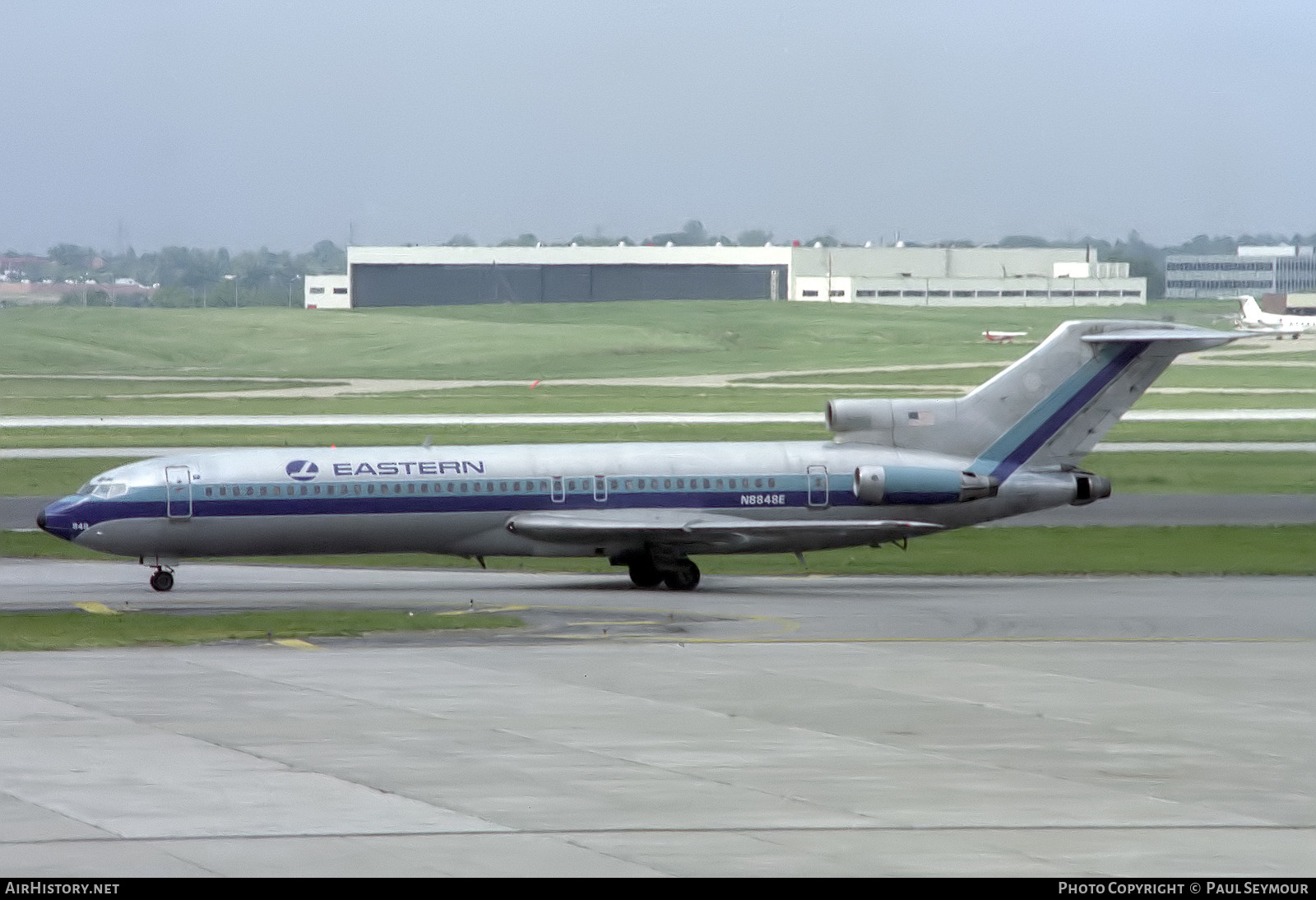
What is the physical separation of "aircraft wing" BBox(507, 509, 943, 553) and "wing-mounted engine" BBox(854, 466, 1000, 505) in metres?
0.53

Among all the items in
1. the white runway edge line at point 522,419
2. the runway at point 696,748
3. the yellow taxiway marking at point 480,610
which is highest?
the white runway edge line at point 522,419

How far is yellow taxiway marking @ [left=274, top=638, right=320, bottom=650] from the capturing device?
2920cm

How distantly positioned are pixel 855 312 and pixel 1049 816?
153 m

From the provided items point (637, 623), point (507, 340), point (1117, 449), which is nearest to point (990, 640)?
point (637, 623)

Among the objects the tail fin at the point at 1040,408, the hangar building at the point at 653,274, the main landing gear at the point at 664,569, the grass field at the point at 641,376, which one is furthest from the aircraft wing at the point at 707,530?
the hangar building at the point at 653,274

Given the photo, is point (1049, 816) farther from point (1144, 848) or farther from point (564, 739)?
point (564, 739)

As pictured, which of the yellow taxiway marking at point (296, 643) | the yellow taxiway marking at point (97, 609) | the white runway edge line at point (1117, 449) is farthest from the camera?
the white runway edge line at point (1117, 449)

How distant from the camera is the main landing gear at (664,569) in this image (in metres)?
38.2

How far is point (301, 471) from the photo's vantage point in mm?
37656

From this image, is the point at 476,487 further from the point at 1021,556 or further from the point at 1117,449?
the point at 1117,449

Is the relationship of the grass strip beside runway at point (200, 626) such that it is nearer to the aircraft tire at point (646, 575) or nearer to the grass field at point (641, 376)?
the aircraft tire at point (646, 575)

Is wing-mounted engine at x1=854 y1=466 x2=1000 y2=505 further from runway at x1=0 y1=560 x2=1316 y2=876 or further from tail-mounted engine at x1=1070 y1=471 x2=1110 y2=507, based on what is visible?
runway at x1=0 y1=560 x2=1316 y2=876

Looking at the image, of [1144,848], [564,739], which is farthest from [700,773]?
[1144,848]

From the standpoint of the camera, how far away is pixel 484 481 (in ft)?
125
